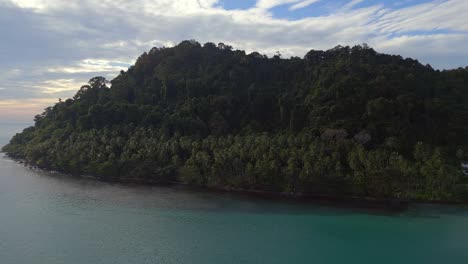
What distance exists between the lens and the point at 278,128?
134 feet

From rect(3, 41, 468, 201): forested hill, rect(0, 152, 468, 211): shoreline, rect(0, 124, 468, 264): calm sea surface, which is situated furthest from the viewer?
rect(3, 41, 468, 201): forested hill

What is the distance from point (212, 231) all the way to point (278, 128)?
70.3 ft

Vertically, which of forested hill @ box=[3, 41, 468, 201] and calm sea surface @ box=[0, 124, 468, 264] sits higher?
forested hill @ box=[3, 41, 468, 201]

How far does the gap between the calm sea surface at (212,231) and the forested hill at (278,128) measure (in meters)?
2.48

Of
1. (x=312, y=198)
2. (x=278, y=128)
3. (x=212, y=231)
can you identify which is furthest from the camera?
(x=278, y=128)

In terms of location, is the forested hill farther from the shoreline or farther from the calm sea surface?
the calm sea surface

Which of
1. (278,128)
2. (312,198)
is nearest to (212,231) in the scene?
(312,198)

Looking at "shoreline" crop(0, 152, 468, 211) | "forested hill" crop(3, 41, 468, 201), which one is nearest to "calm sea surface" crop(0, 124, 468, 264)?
"shoreline" crop(0, 152, 468, 211)

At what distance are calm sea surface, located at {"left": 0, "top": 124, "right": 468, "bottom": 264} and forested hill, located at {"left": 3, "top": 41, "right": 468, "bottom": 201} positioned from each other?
97.5 inches

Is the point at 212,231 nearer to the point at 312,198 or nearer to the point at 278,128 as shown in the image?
the point at 312,198

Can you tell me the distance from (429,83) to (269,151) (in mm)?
22166

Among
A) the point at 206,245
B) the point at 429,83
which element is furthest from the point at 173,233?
the point at 429,83

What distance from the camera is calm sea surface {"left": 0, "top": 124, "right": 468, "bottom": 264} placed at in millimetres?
18062

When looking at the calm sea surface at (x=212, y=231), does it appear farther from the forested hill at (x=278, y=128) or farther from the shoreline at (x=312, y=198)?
the forested hill at (x=278, y=128)
